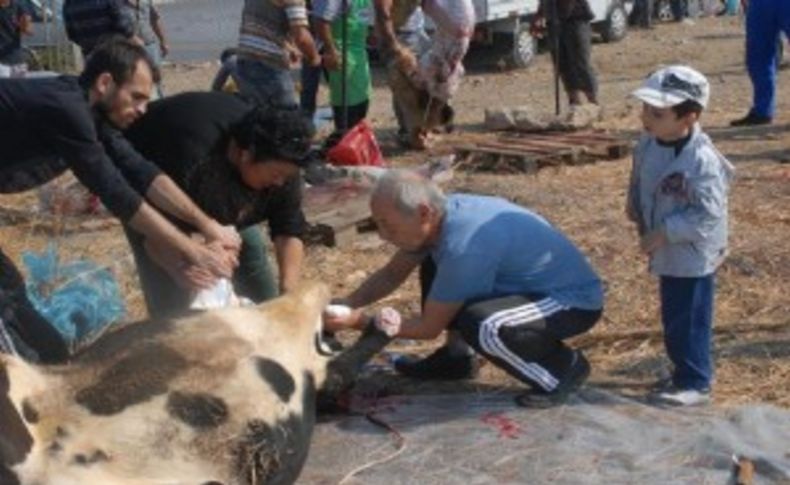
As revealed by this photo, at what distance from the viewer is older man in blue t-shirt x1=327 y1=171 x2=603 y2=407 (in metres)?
5.36

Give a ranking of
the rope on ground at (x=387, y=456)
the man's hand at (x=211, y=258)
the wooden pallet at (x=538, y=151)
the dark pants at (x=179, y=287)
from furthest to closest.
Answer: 1. the wooden pallet at (x=538, y=151)
2. the dark pants at (x=179, y=287)
3. the man's hand at (x=211, y=258)
4. the rope on ground at (x=387, y=456)

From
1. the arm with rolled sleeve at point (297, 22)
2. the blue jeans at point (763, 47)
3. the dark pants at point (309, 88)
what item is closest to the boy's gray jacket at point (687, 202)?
the arm with rolled sleeve at point (297, 22)

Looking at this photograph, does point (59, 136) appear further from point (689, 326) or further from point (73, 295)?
point (689, 326)

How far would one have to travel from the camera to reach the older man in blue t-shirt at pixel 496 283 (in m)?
5.36

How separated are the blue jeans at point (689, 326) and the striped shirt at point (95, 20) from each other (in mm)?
4921

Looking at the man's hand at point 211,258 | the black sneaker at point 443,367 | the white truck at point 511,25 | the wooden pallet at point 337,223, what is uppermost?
the man's hand at point 211,258

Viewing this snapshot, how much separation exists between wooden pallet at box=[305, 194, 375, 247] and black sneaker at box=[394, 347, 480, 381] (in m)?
2.39

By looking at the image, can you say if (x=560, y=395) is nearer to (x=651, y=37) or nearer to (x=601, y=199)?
(x=601, y=199)

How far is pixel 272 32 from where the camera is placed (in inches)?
381

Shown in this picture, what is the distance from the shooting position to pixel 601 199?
30.7 ft

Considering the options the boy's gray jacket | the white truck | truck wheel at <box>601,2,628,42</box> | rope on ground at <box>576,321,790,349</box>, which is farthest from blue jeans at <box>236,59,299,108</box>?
truck wheel at <box>601,2,628,42</box>

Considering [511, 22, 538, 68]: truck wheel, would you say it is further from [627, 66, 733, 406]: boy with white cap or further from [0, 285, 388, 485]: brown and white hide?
[0, 285, 388, 485]: brown and white hide

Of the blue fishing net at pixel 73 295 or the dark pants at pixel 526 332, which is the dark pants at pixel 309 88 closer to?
the blue fishing net at pixel 73 295

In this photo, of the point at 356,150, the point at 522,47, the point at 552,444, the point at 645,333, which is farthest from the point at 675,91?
the point at 522,47
